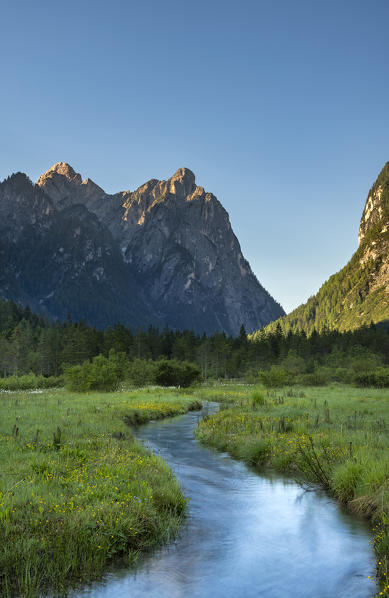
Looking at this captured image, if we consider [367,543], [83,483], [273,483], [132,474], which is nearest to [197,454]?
[273,483]

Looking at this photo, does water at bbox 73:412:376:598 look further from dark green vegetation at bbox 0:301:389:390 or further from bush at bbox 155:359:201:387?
dark green vegetation at bbox 0:301:389:390

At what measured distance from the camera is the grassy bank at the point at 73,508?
7875 mm

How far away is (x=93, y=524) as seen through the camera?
9.08 metres

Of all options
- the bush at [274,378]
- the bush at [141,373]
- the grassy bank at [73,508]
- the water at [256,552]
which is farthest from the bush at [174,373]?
the water at [256,552]

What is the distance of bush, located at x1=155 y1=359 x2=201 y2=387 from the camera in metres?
70.4

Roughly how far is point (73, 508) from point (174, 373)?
205ft

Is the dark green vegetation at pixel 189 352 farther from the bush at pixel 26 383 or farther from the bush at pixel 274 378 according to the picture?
the bush at pixel 274 378

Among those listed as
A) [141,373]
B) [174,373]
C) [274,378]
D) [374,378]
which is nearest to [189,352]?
[174,373]

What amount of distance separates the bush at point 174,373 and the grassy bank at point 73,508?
5335 centimetres

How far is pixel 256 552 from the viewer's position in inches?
375

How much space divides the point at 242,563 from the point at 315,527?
3.01 m

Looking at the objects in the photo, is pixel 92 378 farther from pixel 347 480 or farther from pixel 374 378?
pixel 347 480

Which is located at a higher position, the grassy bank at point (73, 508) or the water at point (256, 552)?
the grassy bank at point (73, 508)

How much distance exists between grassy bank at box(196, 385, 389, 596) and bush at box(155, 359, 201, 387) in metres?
39.3
